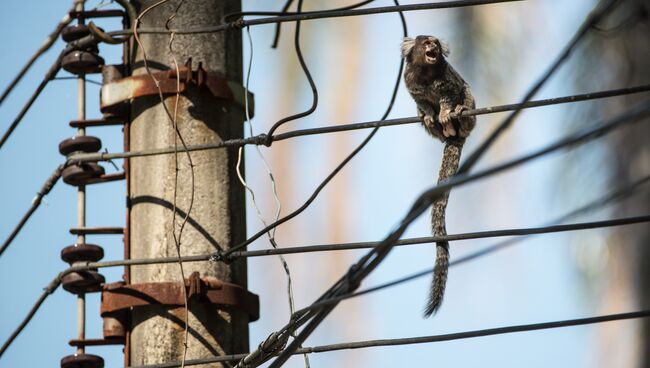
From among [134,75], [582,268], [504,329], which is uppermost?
[134,75]

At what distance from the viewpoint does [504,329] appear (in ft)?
16.2

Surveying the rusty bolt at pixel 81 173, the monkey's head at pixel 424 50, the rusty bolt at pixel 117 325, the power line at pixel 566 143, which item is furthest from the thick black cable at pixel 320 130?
the monkey's head at pixel 424 50

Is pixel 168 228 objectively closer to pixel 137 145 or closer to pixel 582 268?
pixel 137 145

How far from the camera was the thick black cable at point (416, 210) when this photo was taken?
334 centimetres

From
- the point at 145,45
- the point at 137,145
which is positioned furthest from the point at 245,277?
the point at 145,45

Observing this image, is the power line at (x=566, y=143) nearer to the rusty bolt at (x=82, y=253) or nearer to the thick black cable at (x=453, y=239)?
the thick black cable at (x=453, y=239)

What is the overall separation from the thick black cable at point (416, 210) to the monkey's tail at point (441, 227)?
1087 millimetres

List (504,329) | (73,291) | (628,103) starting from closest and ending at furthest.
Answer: (504,329) < (628,103) < (73,291)

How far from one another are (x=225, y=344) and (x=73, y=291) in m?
0.92

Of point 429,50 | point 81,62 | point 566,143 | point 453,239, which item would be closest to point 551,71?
point 566,143

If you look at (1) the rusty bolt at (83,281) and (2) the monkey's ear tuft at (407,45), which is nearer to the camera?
(1) the rusty bolt at (83,281)

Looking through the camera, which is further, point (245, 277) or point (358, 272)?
point (245, 277)

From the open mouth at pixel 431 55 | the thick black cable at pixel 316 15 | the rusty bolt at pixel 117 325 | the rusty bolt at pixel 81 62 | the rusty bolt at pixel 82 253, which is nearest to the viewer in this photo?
the thick black cable at pixel 316 15

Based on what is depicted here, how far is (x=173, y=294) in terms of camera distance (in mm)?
5762
